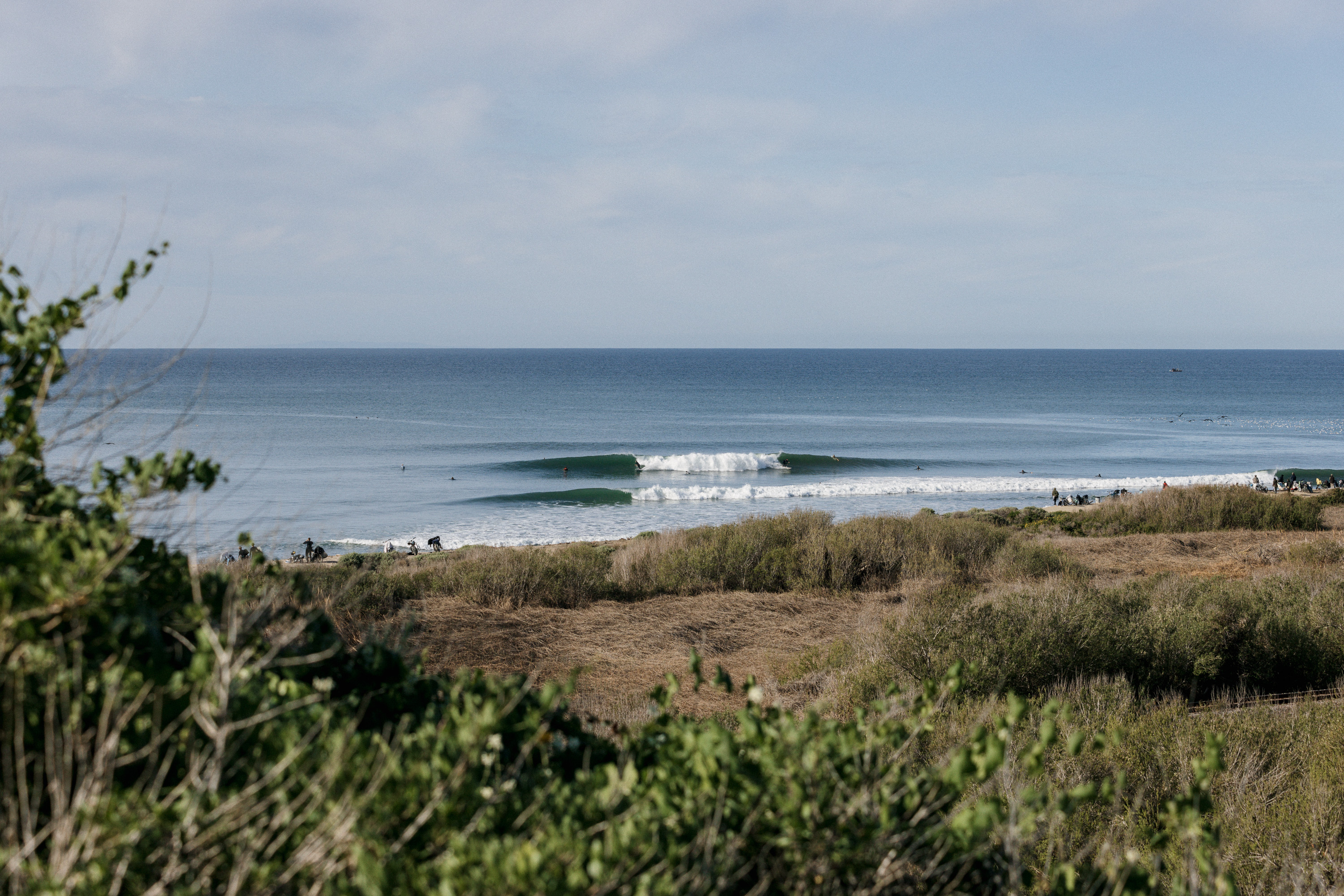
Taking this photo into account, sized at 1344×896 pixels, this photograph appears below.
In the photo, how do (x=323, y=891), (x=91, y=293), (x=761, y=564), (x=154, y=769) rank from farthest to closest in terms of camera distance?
(x=761, y=564), (x=91, y=293), (x=154, y=769), (x=323, y=891)

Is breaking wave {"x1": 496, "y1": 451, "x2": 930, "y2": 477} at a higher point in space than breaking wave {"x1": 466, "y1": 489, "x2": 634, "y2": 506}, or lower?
higher

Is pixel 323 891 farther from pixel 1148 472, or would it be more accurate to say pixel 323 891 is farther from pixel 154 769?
pixel 1148 472

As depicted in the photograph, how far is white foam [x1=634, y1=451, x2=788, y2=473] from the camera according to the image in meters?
39.1

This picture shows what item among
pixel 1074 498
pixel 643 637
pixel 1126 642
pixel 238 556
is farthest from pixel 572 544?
pixel 1074 498

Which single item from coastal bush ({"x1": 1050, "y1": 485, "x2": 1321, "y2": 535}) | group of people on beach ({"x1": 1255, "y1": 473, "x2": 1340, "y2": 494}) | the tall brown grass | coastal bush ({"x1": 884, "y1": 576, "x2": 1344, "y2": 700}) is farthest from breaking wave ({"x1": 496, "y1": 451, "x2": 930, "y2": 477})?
coastal bush ({"x1": 884, "y1": 576, "x2": 1344, "y2": 700})

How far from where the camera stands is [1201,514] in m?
18.7

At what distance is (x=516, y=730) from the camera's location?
2.38 m

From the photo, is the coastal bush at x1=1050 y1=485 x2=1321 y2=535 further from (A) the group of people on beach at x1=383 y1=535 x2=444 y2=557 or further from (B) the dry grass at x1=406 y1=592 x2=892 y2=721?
(A) the group of people on beach at x1=383 y1=535 x2=444 y2=557

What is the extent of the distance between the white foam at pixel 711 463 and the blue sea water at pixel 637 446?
111mm

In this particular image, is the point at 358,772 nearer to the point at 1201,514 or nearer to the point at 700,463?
the point at 1201,514

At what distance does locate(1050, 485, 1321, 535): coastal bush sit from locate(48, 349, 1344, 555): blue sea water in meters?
9.49

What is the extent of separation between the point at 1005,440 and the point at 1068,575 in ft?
129

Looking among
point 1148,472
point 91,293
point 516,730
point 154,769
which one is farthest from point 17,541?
point 1148,472

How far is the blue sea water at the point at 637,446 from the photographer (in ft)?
82.3
